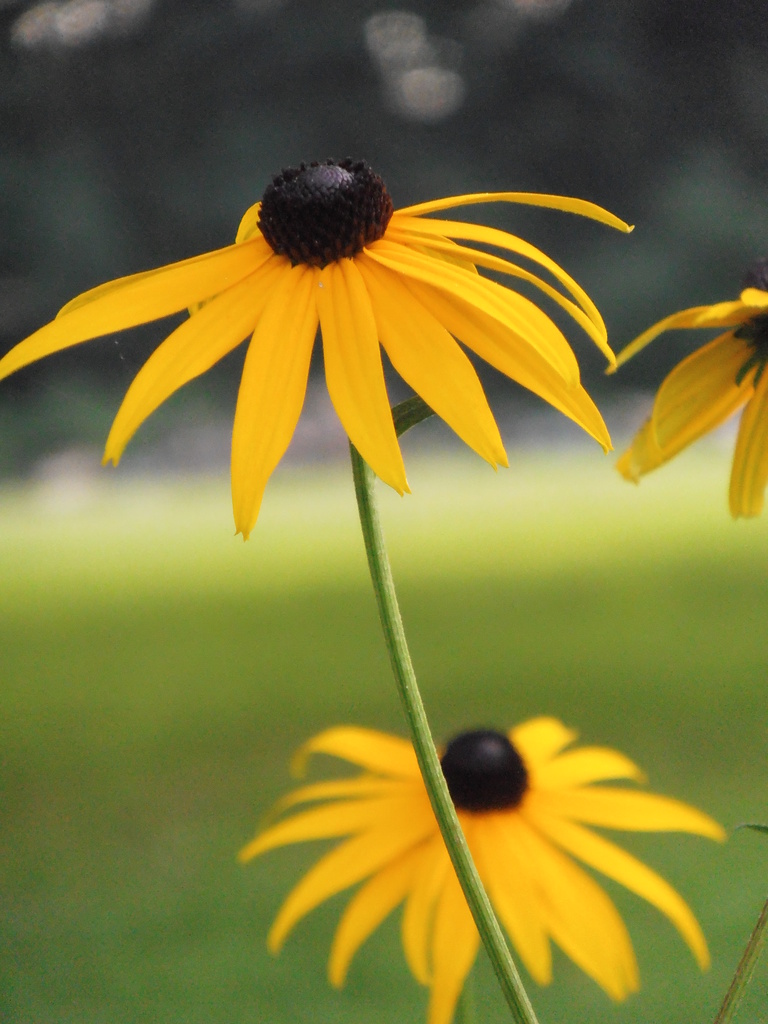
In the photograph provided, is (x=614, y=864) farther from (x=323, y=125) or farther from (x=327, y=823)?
(x=323, y=125)

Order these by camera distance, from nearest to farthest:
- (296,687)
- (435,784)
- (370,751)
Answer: (435,784) < (370,751) < (296,687)

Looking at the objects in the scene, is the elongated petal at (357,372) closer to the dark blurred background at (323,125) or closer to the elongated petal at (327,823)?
the elongated petal at (327,823)

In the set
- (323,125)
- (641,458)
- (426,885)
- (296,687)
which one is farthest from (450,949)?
(323,125)

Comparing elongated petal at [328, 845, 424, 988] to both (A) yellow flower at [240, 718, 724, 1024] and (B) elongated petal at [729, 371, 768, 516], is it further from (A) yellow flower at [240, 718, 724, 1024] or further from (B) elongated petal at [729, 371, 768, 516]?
(B) elongated petal at [729, 371, 768, 516]

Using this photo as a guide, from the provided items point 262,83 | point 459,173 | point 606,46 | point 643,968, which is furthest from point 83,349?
point 643,968

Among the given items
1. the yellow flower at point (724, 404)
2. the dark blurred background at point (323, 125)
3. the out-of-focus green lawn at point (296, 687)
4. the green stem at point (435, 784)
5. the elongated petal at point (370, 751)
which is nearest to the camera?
the green stem at point (435, 784)

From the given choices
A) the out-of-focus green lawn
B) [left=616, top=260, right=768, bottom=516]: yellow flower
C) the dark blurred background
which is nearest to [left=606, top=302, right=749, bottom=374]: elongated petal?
[left=616, top=260, right=768, bottom=516]: yellow flower

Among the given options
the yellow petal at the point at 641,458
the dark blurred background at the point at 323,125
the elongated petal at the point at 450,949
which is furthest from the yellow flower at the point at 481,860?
the dark blurred background at the point at 323,125
